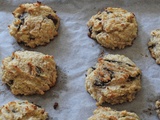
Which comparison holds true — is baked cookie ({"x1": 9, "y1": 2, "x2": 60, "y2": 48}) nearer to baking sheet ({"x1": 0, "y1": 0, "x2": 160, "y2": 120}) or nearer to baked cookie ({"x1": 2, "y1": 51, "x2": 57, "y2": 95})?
baking sheet ({"x1": 0, "y1": 0, "x2": 160, "y2": 120})

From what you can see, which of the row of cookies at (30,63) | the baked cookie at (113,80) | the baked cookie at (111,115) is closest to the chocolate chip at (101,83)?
the baked cookie at (113,80)

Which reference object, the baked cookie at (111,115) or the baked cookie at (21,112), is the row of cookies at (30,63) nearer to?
the baked cookie at (21,112)

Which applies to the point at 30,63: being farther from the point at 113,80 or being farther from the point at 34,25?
the point at 113,80

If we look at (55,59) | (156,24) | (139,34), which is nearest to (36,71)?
(55,59)

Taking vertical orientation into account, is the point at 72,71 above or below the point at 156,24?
below

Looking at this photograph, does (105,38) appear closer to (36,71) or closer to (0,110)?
(36,71)

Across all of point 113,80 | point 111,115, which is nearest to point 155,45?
point 113,80

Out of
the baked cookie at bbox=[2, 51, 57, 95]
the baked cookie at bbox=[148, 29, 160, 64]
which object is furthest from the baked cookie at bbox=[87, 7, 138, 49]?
the baked cookie at bbox=[2, 51, 57, 95]
